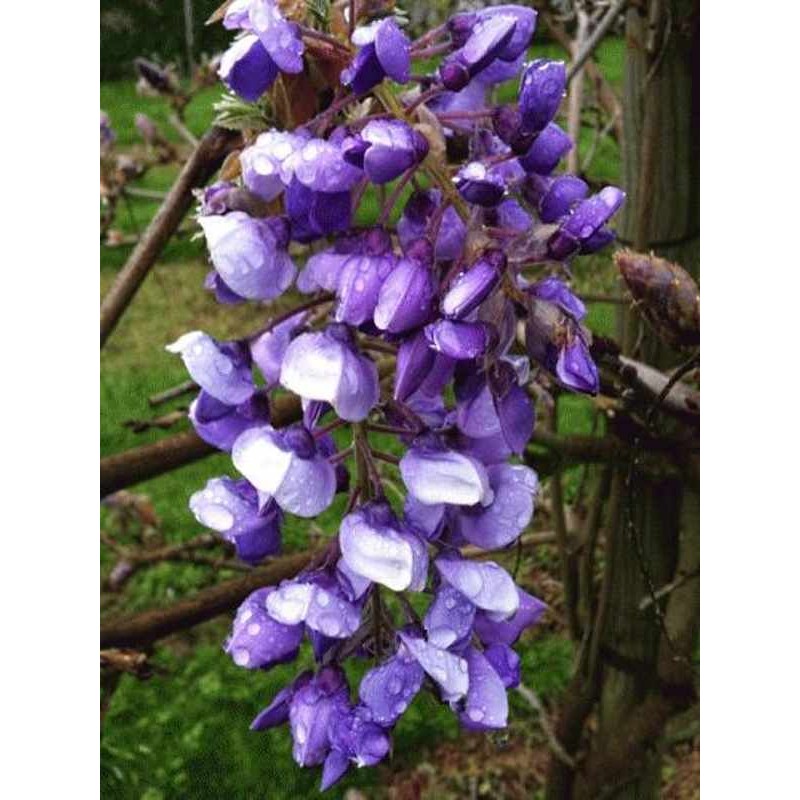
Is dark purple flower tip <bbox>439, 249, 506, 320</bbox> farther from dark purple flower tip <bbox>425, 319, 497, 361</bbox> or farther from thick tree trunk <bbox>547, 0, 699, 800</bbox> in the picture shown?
thick tree trunk <bbox>547, 0, 699, 800</bbox>

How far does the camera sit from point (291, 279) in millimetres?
431

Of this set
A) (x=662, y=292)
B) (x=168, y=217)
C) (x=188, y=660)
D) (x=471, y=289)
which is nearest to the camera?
(x=471, y=289)

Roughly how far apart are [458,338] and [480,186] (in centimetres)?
5

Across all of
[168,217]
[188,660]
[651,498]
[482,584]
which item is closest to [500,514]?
[482,584]

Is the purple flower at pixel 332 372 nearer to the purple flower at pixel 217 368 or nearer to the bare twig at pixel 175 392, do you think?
the purple flower at pixel 217 368

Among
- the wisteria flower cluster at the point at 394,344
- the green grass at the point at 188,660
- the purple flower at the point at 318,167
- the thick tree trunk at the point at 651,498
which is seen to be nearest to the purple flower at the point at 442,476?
the wisteria flower cluster at the point at 394,344

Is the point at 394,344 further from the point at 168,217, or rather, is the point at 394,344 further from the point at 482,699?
the point at 168,217

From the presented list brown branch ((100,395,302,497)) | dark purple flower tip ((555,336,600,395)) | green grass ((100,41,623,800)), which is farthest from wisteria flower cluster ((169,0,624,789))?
green grass ((100,41,623,800))

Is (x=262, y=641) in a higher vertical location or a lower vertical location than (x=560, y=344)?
lower

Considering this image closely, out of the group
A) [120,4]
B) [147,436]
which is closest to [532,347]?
[120,4]

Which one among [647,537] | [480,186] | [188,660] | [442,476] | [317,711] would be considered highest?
[480,186]

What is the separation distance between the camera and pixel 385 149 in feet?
1.26

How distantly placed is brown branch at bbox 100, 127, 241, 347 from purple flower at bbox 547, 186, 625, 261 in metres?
0.28
